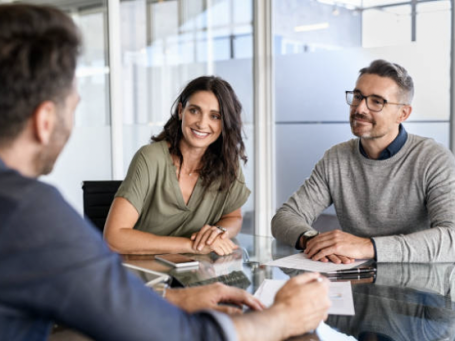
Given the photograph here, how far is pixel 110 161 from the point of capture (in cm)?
416

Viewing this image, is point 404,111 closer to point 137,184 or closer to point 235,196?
point 235,196

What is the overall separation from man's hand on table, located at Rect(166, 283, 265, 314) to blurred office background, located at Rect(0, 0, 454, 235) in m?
2.42

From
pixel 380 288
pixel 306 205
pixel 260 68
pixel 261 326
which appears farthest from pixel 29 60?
pixel 260 68

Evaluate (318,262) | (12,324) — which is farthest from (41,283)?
(318,262)

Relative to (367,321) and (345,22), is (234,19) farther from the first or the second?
(367,321)

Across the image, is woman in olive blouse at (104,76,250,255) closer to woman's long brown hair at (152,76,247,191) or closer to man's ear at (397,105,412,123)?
woman's long brown hair at (152,76,247,191)

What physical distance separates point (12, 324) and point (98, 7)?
3.47 m

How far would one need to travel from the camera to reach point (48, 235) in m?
0.85

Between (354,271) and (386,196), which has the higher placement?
(386,196)

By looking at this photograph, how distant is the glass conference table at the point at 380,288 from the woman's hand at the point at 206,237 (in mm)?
64

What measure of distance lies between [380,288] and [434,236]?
1.70ft

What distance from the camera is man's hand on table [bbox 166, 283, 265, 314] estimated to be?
1.42 metres

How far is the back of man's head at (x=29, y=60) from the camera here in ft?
2.94

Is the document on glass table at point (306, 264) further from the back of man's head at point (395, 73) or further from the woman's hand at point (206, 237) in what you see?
the back of man's head at point (395, 73)
